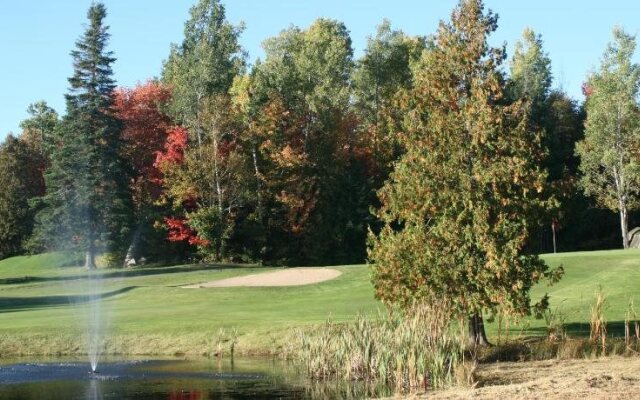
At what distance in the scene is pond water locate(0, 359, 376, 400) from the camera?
20.7 meters

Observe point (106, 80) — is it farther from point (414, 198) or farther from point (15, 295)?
point (414, 198)

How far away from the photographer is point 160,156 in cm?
6669

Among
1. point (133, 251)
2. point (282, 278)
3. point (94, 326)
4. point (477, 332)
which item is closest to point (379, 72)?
point (133, 251)

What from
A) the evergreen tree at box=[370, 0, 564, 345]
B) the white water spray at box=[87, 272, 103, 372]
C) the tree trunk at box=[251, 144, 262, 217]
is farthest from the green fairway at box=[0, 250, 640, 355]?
the tree trunk at box=[251, 144, 262, 217]

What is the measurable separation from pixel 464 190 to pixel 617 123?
45.0 metres

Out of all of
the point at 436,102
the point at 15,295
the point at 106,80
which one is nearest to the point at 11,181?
the point at 106,80

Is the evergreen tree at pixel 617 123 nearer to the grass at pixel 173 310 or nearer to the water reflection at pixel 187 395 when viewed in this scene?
the grass at pixel 173 310

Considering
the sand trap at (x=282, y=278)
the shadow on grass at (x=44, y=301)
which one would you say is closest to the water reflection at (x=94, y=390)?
the shadow on grass at (x=44, y=301)

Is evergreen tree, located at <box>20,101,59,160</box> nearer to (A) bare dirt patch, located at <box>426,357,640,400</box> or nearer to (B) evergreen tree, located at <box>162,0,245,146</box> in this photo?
(B) evergreen tree, located at <box>162,0,245,146</box>

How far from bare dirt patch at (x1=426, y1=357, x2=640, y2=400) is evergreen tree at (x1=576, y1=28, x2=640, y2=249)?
44.4 m

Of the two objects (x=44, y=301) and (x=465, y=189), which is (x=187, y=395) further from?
A: (x=44, y=301)

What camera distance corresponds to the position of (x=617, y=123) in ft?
212

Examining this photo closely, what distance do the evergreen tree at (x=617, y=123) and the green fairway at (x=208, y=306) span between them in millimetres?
20697

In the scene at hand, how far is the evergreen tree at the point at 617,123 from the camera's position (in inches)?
2522
